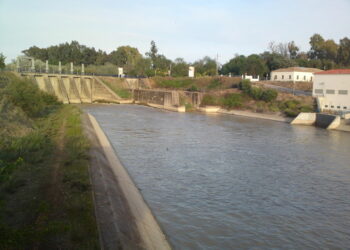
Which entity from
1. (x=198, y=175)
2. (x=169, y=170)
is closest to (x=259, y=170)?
(x=198, y=175)

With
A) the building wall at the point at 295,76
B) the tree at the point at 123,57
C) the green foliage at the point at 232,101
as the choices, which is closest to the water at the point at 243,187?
the green foliage at the point at 232,101

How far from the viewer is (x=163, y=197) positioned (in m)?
16.3

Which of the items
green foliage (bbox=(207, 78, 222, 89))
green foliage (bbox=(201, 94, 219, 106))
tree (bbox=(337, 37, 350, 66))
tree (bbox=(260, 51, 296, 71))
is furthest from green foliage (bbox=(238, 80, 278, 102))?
tree (bbox=(337, 37, 350, 66))

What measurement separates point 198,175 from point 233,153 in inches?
294

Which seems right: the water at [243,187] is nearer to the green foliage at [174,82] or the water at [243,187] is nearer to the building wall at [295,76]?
the building wall at [295,76]

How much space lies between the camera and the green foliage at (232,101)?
63875 millimetres

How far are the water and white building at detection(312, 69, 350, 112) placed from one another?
40.6 ft

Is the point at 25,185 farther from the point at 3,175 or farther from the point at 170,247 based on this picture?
A: the point at 170,247

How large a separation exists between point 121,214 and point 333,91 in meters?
43.7

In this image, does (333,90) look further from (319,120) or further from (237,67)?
(237,67)

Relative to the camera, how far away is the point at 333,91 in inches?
1895

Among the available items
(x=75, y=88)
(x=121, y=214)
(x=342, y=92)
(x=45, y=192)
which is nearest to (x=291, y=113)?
(x=342, y=92)

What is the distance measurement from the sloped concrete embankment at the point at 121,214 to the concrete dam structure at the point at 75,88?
162 feet

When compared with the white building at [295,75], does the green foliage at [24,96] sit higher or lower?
lower
